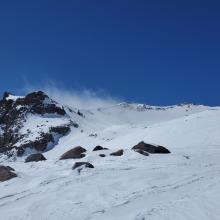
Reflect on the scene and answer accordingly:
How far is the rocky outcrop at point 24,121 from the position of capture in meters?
66.9

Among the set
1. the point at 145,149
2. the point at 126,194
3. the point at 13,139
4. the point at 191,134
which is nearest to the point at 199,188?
the point at 126,194

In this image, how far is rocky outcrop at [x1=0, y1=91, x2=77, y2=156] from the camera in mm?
66875

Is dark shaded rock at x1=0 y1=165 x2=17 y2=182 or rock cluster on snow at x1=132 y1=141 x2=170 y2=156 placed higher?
rock cluster on snow at x1=132 y1=141 x2=170 y2=156

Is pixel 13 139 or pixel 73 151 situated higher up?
pixel 13 139

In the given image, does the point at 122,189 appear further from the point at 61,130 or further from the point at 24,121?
the point at 24,121

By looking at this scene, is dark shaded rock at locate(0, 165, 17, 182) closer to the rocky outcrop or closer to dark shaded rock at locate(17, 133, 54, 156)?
the rocky outcrop

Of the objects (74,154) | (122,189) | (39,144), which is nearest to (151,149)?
→ (74,154)

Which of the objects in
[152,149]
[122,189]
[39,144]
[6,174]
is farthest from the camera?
[39,144]

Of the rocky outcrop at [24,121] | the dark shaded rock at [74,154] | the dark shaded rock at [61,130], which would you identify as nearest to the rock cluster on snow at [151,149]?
the dark shaded rock at [74,154]

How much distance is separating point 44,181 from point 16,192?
156 cm

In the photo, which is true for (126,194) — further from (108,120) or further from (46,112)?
(108,120)

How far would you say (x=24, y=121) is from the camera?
255 feet

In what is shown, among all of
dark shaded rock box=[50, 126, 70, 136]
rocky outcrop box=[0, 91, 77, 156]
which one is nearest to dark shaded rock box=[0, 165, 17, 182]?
rocky outcrop box=[0, 91, 77, 156]

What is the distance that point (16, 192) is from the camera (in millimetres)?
18547
